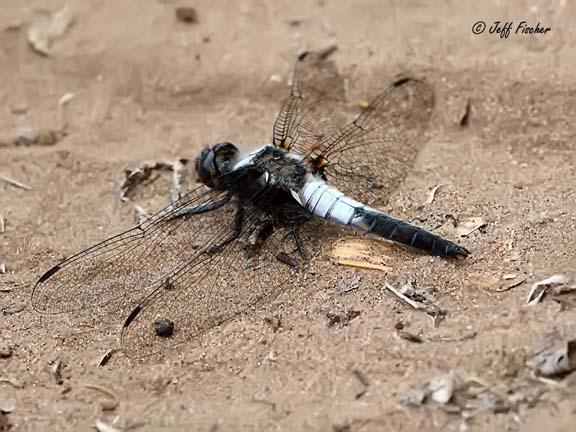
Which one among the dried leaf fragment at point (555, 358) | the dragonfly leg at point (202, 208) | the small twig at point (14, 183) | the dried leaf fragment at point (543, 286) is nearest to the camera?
the dried leaf fragment at point (555, 358)

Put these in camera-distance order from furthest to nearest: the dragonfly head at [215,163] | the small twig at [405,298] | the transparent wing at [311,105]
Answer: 1. the transparent wing at [311,105]
2. the dragonfly head at [215,163]
3. the small twig at [405,298]

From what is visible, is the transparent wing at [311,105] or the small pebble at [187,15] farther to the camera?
the small pebble at [187,15]

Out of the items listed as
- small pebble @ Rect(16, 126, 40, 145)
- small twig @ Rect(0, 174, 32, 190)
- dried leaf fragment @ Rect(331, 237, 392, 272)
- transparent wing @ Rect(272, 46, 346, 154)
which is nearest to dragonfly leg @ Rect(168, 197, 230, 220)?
transparent wing @ Rect(272, 46, 346, 154)

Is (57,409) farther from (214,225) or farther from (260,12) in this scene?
(260,12)

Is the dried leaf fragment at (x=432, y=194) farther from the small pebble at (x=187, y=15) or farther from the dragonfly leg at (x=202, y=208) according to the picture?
the small pebble at (x=187, y=15)

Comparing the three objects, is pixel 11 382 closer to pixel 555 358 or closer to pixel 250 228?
pixel 250 228

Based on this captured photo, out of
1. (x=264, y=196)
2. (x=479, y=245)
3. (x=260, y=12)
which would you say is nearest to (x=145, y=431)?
(x=264, y=196)

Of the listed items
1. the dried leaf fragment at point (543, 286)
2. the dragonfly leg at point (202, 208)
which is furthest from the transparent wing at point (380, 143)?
the dried leaf fragment at point (543, 286)
